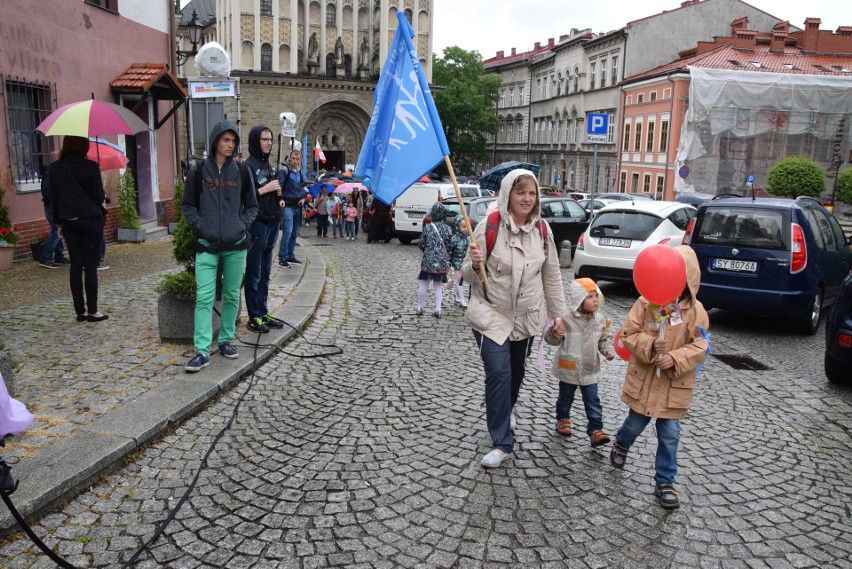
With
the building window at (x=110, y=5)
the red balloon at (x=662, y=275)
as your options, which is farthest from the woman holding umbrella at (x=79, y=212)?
the building window at (x=110, y=5)

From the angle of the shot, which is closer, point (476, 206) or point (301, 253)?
point (301, 253)

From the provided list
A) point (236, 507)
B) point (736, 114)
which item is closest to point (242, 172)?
point (236, 507)

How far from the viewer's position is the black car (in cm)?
1797

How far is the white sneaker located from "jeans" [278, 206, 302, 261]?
343 inches

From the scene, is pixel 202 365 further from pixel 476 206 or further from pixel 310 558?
pixel 476 206

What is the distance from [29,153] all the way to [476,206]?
372 inches

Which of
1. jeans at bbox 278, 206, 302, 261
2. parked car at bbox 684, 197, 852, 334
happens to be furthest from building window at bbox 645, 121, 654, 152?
parked car at bbox 684, 197, 852, 334

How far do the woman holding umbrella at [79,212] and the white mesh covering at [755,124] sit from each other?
35.1m

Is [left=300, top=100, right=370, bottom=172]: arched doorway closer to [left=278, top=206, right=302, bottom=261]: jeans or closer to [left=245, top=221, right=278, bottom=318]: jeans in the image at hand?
[left=278, top=206, right=302, bottom=261]: jeans

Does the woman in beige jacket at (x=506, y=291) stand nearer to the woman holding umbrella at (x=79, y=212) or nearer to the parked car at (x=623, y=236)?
the woman holding umbrella at (x=79, y=212)

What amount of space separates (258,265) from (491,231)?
12.1ft

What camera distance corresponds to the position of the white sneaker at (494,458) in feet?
15.2

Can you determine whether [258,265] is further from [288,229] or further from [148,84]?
[148,84]

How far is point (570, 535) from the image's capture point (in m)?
3.83
